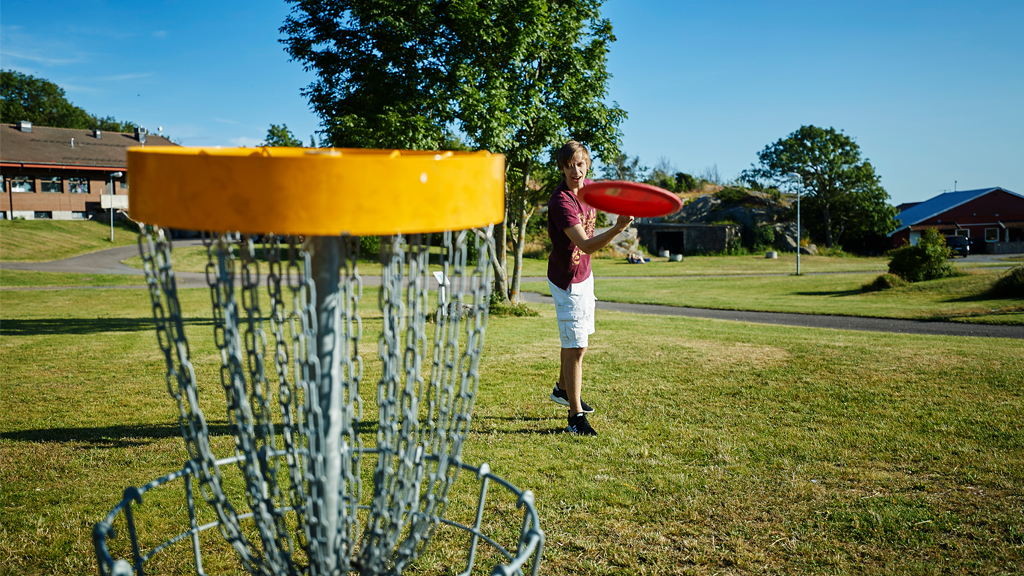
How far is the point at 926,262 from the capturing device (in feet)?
76.5

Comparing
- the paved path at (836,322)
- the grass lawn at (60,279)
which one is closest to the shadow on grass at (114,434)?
the paved path at (836,322)

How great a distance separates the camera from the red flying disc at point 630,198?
105 inches

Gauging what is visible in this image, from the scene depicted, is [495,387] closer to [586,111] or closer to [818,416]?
[818,416]

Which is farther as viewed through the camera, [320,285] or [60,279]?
[60,279]

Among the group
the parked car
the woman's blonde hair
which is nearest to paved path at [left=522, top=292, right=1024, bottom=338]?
the woman's blonde hair

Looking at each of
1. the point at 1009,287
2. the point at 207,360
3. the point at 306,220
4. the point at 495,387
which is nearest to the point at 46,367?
the point at 207,360

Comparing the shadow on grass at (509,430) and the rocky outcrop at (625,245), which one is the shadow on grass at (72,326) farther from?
the rocky outcrop at (625,245)

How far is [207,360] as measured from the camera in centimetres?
916

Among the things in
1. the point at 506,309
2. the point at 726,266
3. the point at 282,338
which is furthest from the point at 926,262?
the point at 282,338

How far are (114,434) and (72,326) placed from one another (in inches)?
361

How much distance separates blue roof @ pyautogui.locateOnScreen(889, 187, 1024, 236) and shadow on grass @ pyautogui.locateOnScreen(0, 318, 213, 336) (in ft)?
173

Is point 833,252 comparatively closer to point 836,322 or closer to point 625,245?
point 625,245

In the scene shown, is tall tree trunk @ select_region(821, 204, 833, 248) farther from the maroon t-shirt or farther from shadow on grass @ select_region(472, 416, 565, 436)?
the maroon t-shirt

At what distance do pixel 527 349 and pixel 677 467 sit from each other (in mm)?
5414
